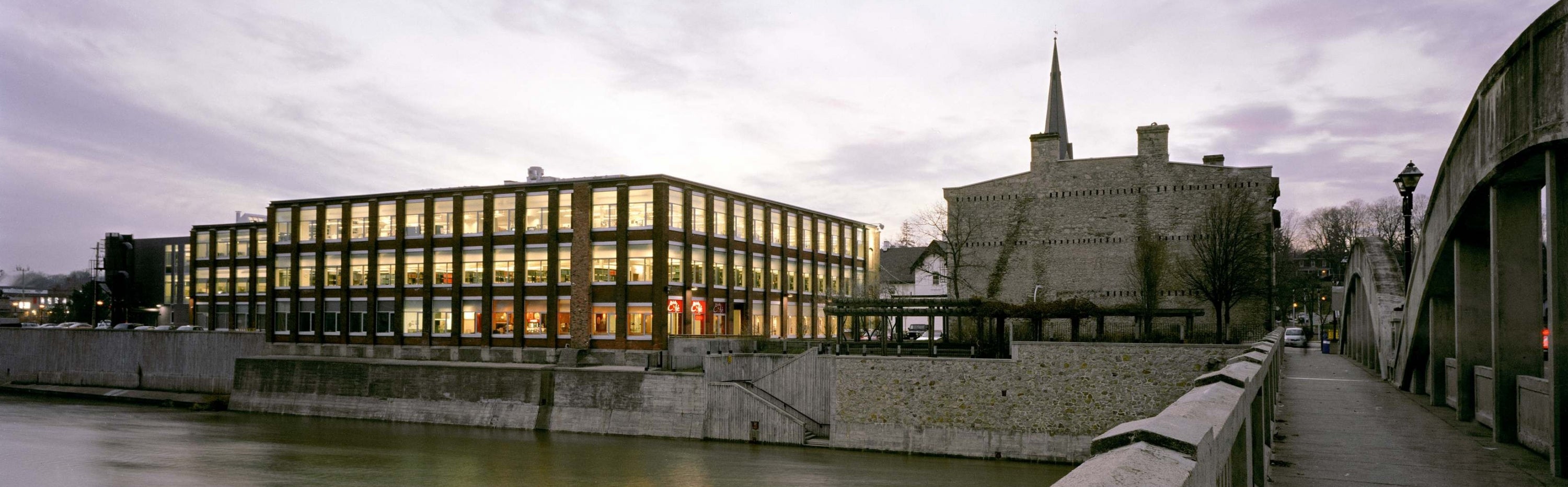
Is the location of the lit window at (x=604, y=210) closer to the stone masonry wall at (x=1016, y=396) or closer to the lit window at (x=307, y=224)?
the stone masonry wall at (x=1016, y=396)

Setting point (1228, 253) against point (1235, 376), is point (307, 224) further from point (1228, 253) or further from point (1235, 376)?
point (1235, 376)

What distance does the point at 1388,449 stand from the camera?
32.8ft

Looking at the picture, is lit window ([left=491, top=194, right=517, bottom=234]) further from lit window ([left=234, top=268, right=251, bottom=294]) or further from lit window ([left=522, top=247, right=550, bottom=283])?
lit window ([left=234, top=268, right=251, bottom=294])

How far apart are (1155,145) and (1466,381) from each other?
33276 mm

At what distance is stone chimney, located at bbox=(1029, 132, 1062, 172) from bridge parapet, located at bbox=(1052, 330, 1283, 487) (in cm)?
4176

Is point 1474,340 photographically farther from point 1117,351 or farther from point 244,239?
point 244,239

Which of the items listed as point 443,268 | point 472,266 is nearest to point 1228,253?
point 472,266

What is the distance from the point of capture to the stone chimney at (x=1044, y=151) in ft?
155

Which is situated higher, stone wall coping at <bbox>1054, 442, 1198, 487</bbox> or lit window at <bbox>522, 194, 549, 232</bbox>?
lit window at <bbox>522, 194, 549, 232</bbox>

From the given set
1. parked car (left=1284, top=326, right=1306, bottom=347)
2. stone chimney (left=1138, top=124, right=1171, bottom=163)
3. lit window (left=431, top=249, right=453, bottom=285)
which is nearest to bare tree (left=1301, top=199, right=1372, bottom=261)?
parked car (left=1284, top=326, right=1306, bottom=347)

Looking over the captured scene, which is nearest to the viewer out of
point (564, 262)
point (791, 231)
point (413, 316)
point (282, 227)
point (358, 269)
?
point (564, 262)

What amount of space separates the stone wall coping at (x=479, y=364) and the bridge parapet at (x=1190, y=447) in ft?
115

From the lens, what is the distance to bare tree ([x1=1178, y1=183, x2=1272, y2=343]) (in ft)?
135

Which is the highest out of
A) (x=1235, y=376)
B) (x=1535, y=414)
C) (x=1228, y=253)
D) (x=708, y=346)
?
(x=1228, y=253)
